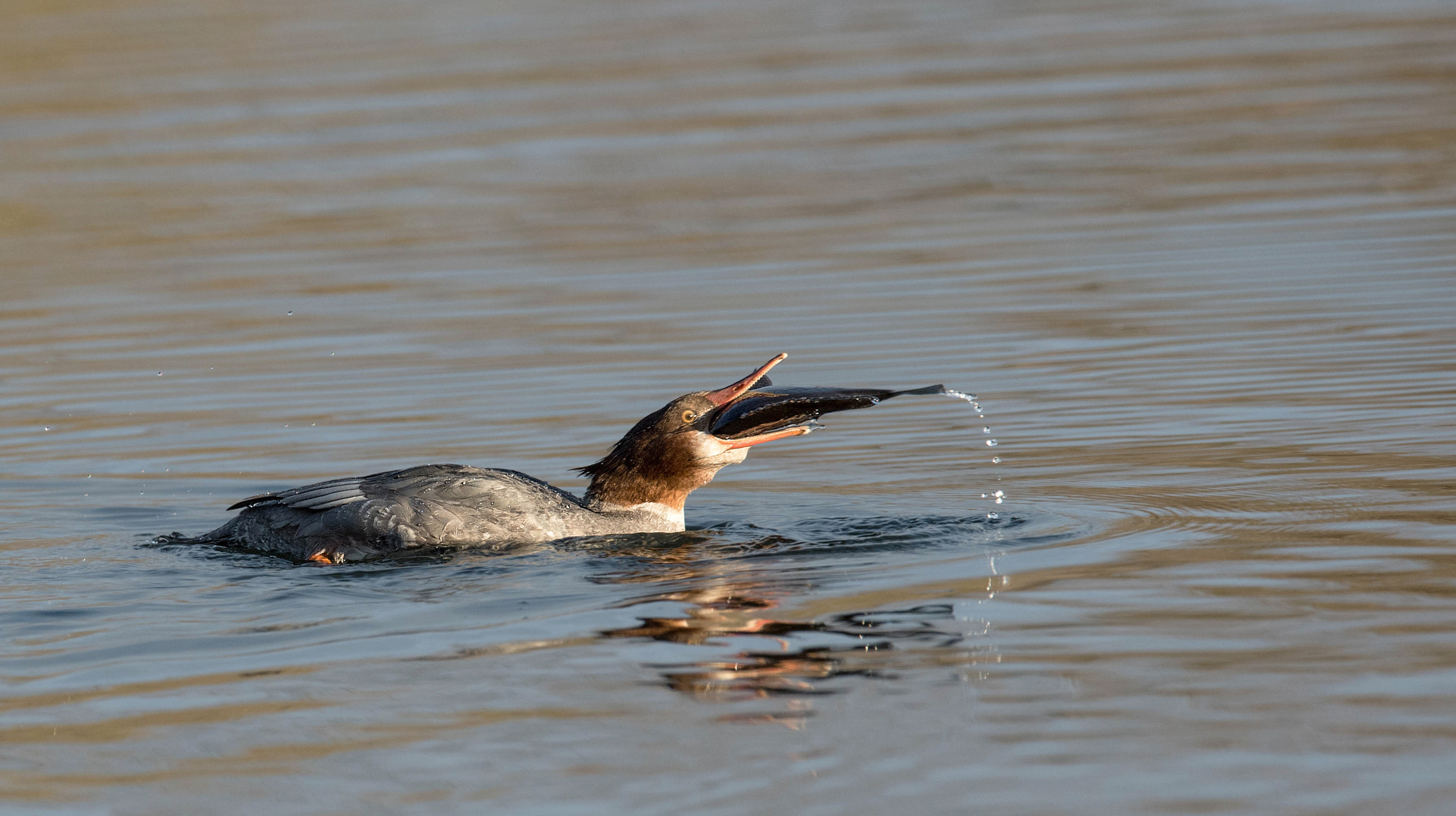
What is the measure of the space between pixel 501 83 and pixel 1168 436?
48.7 feet

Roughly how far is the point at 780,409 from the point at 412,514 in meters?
1.76

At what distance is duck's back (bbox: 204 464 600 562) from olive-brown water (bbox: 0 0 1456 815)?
0.20 m

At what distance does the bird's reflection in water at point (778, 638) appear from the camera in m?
6.49

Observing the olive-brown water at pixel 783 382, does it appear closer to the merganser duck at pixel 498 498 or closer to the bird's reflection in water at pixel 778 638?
the bird's reflection in water at pixel 778 638

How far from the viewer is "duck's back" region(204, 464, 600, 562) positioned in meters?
8.96

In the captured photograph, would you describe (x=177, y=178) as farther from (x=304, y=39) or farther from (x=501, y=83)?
(x=304, y=39)

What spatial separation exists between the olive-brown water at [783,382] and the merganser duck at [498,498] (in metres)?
0.22

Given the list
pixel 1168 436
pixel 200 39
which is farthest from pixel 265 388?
pixel 200 39

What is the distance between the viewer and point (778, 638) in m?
7.12

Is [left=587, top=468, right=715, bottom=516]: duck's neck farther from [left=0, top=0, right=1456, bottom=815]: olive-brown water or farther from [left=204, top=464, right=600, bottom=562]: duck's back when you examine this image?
[left=204, top=464, right=600, bottom=562]: duck's back

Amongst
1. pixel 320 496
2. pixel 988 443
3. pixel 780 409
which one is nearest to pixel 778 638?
pixel 780 409

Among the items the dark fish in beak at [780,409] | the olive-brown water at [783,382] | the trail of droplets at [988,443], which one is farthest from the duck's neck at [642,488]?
the trail of droplets at [988,443]

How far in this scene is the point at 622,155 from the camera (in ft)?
63.0

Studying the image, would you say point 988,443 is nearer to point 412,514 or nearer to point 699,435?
point 699,435
